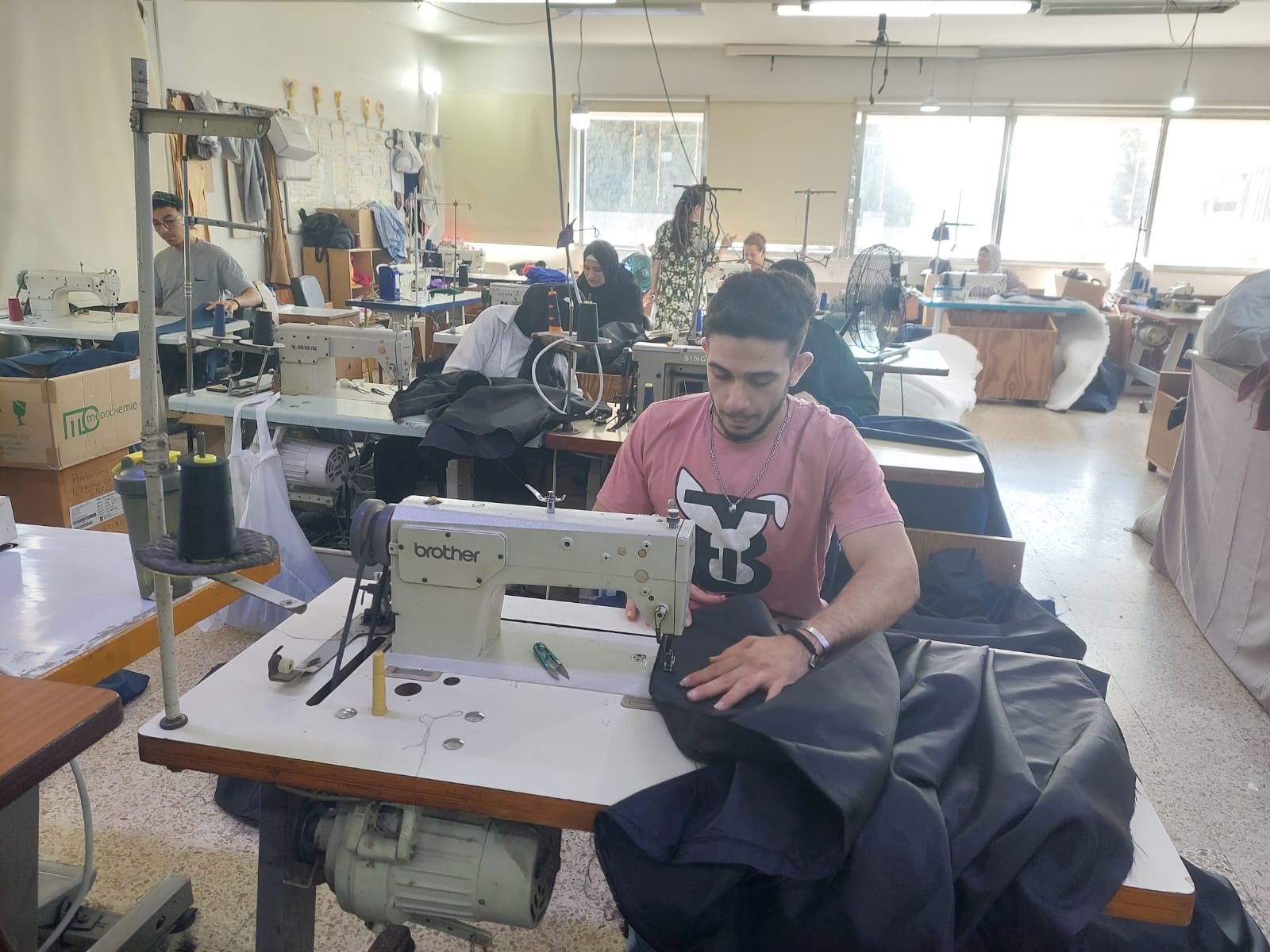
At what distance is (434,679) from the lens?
1172mm

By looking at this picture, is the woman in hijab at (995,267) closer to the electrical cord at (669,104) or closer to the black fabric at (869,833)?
the electrical cord at (669,104)

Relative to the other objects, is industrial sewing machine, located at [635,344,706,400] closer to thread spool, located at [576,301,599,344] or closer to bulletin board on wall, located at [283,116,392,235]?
thread spool, located at [576,301,599,344]

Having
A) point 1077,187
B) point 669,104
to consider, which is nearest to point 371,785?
point 669,104

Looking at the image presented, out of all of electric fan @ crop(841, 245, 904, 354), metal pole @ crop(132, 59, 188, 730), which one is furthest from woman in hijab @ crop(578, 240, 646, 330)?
metal pole @ crop(132, 59, 188, 730)

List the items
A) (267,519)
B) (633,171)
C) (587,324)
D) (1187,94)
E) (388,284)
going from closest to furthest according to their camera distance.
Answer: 1. (587,324)
2. (267,519)
3. (388,284)
4. (1187,94)
5. (633,171)

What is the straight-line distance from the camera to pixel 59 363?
317cm

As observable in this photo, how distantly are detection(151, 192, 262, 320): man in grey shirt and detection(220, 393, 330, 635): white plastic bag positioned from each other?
5.09 feet

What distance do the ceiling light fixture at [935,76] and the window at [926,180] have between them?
32 centimetres

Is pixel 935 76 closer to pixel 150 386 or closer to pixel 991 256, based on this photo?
pixel 991 256

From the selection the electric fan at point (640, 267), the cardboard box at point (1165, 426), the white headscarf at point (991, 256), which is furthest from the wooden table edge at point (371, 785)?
the white headscarf at point (991, 256)

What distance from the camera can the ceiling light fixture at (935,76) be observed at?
23.5ft

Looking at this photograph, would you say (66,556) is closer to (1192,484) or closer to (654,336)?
(654,336)

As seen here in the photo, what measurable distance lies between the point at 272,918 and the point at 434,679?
354 millimetres

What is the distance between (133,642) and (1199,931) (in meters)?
1.55
